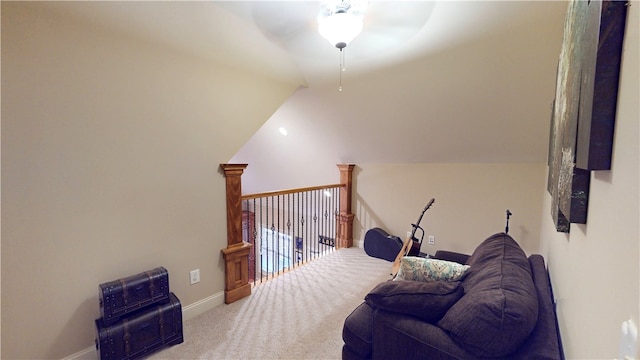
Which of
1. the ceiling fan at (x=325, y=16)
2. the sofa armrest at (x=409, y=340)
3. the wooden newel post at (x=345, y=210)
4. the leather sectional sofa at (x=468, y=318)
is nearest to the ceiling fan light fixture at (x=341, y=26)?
the ceiling fan at (x=325, y=16)

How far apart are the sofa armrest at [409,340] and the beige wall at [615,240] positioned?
45 centimetres

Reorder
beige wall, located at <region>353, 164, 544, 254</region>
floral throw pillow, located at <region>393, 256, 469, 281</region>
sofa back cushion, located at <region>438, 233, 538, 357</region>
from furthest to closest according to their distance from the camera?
beige wall, located at <region>353, 164, 544, 254</region> → floral throw pillow, located at <region>393, 256, 469, 281</region> → sofa back cushion, located at <region>438, 233, 538, 357</region>

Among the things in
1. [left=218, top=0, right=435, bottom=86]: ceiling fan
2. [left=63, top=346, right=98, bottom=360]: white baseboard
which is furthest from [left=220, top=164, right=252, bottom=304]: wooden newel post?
[left=218, top=0, right=435, bottom=86]: ceiling fan

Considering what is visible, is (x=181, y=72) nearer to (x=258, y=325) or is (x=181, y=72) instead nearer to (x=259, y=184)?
(x=258, y=325)

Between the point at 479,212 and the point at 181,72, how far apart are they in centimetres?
Result: 360

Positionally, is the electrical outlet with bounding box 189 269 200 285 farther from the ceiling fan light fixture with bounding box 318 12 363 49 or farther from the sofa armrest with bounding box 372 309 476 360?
the ceiling fan light fixture with bounding box 318 12 363 49

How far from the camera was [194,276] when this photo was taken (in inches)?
97.8

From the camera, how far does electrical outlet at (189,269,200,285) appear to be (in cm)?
246

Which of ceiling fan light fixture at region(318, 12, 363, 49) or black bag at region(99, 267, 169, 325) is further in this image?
black bag at region(99, 267, 169, 325)

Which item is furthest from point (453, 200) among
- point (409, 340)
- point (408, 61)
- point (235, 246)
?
point (235, 246)

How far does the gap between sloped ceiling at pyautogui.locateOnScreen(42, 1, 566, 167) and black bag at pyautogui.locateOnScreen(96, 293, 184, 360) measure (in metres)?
1.96

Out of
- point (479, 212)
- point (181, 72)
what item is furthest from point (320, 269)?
point (181, 72)

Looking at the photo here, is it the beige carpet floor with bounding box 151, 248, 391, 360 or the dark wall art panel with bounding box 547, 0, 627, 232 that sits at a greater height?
the dark wall art panel with bounding box 547, 0, 627, 232

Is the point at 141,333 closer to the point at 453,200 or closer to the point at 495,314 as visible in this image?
the point at 495,314
